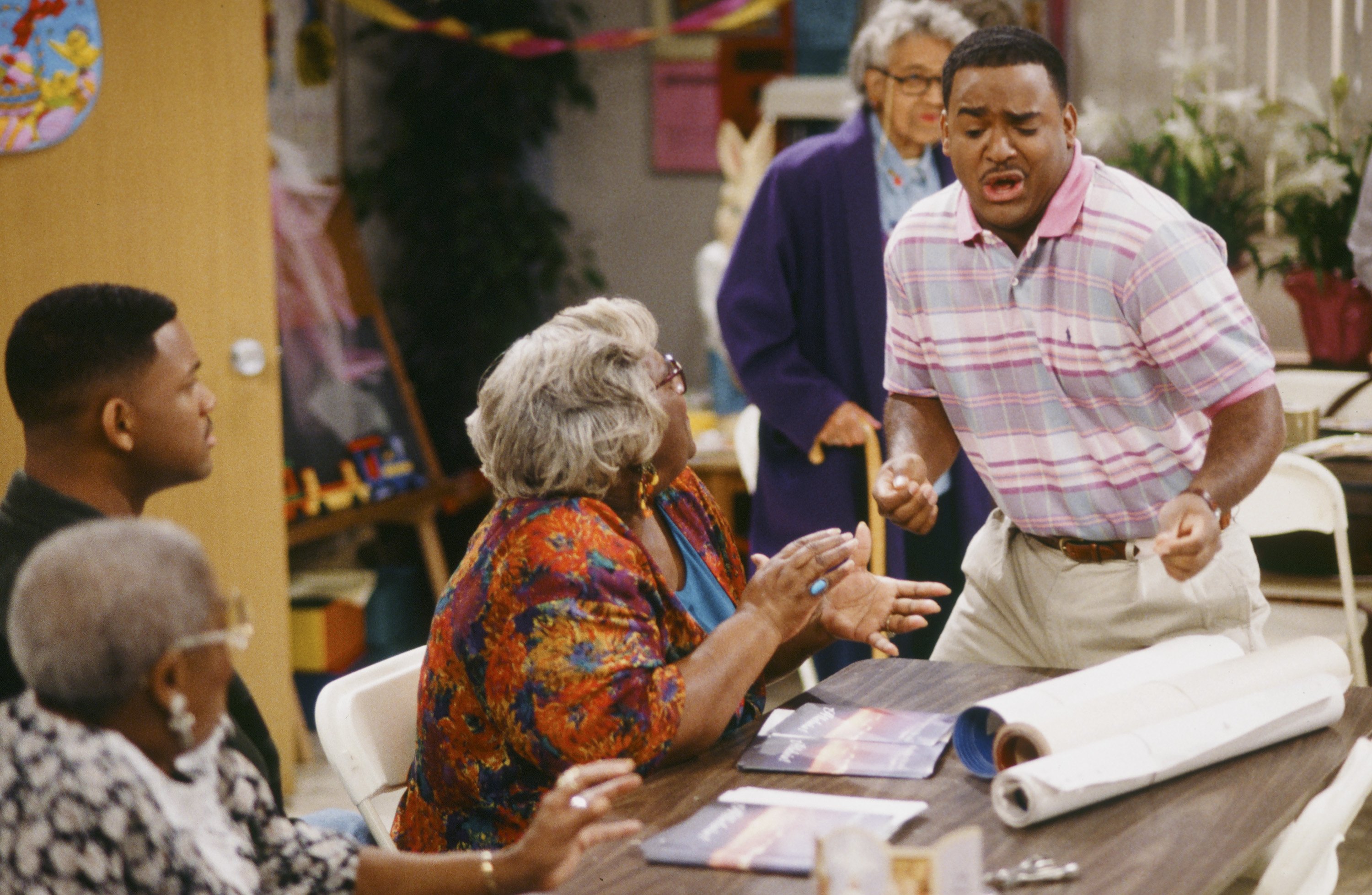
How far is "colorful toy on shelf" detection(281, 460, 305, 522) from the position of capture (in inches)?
165

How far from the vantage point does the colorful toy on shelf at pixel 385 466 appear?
14.8ft

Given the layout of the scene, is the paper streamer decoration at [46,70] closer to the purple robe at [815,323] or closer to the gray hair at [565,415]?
the purple robe at [815,323]

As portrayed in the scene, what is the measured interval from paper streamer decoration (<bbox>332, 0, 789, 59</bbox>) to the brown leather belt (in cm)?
300

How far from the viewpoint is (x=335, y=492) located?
436 cm

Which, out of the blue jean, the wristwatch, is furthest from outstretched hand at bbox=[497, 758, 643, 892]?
the wristwatch

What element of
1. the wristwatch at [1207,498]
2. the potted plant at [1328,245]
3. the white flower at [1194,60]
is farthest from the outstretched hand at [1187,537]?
the white flower at [1194,60]

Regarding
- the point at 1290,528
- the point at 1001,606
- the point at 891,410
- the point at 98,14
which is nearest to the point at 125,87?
the point at 98,14

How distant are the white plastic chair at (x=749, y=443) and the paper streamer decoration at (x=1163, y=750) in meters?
1.87

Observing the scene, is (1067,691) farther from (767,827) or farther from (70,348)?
(70,348)

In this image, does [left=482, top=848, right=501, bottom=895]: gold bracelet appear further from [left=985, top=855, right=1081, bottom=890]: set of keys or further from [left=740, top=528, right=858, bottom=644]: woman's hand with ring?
[left=740, top=528, right=858, bottom=644]: woman's hand with ring

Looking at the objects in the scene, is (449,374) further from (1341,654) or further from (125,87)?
(1341,654)

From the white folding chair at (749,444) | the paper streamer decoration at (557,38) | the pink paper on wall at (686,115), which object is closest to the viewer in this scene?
the white folding chair at (749,444)

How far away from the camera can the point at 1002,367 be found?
221 centimetres

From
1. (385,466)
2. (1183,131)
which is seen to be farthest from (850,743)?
(1183,131)
